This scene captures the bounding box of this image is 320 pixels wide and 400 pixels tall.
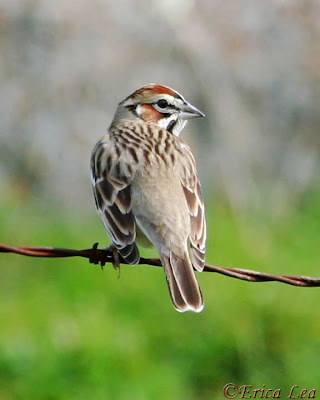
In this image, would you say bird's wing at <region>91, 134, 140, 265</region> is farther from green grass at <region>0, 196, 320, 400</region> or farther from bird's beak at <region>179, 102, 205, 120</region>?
green grass at <region>0, 196, 320, 400</region>

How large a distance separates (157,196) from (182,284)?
0.58 metres

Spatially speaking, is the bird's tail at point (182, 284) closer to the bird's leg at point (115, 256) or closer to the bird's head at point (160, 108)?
the bird's leg at point (115, 256)

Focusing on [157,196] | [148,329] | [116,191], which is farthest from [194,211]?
[148,329]

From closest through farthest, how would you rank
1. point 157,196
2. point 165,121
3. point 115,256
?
point 115,256 < point 157,196 < point 165,121

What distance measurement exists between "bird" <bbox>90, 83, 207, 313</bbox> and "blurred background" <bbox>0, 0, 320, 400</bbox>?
1.66 m

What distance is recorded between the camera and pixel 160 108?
7.11 m

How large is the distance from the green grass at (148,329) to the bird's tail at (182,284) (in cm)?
200

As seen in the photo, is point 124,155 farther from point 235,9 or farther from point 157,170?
point 235,9

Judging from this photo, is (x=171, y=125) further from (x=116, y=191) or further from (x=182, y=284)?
(x=182, y=284)

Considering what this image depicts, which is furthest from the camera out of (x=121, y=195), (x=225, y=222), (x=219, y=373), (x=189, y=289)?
(x=225, y=222)

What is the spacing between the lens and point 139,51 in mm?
11828

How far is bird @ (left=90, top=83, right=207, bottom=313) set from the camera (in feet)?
19.5

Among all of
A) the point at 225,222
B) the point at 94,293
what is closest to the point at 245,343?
the point at 94,293

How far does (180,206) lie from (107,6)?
6.05 metres
